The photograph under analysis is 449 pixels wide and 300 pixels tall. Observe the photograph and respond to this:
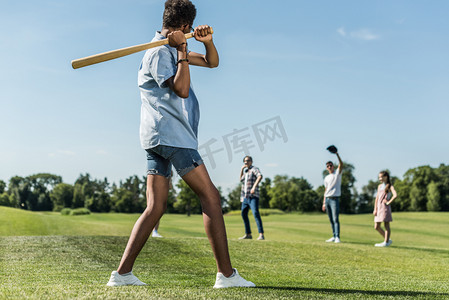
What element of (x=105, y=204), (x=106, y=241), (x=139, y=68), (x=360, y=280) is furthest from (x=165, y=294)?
(x=105, y=204)

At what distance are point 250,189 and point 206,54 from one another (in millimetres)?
8809

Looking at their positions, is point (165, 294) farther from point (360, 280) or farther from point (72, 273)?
point (360, 280)

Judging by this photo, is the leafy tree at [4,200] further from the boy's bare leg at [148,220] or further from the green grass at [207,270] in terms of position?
the boy's bare leg at [148,220]

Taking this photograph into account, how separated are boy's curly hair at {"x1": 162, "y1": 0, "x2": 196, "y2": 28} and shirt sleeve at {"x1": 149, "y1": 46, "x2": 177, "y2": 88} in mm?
291

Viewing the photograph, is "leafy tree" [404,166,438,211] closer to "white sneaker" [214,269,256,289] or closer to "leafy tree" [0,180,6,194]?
"leafy tree" [0,180,6,194]

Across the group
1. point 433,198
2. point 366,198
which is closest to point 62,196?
point 366,198

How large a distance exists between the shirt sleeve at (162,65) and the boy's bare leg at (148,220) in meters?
0.89

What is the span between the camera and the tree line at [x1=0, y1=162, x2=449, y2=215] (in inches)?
3121

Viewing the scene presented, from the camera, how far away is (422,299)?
4.06 metres

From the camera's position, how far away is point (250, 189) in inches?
505

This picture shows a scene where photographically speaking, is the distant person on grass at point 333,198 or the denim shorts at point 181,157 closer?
the denim shorts at point 181,157

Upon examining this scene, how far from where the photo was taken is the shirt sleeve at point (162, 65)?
3.82m

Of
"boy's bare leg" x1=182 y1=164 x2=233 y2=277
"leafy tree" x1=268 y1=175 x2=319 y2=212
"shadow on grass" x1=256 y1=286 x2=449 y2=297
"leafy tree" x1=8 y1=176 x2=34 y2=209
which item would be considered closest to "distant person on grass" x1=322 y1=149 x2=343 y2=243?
"shadow on grass" x1=256 y1=286 x2=449 y2=297

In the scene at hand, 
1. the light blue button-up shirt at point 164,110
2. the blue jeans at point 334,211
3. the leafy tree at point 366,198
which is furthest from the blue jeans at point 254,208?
the leafy tree at point 366,198
